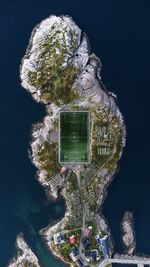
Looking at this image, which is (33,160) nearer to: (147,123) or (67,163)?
(67,163)

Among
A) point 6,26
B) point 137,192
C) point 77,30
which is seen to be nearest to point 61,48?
point 77,30

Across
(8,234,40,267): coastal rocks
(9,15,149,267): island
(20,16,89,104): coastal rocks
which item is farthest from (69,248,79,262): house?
(20,16,89,104): coastal rocks

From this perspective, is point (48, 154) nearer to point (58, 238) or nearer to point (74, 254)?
point (58, 238)

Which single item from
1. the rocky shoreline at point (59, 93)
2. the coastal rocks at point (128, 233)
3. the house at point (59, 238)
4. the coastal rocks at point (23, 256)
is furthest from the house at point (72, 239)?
the coastal rocks at point (128, 233)

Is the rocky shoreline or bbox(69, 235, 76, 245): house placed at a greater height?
the rocky shoreline

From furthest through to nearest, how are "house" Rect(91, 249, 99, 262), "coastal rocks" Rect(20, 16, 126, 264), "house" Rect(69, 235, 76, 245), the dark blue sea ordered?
1. "house" Rect(91, 249, 99, 262)
2. "house" Rect(69, 235, 76, 245)
3. the dark blue sea
4. "coastal rocks" Rect(20, 16, 126, 264)

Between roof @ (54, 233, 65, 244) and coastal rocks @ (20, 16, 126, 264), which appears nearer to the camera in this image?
coastal rocks @ (20, 16, 126, 264)

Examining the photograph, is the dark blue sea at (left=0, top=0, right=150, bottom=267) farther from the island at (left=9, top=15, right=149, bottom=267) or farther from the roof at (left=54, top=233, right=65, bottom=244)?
the roof at (left=54, top=233, right=65, bottom=244)
